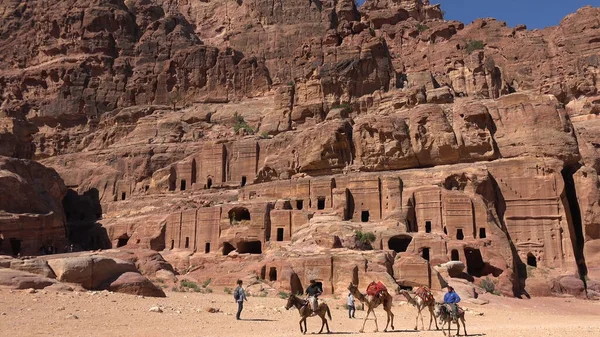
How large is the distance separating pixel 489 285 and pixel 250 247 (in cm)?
2118

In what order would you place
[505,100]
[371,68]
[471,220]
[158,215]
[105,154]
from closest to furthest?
1. [471,220]
2. [505,100]
3. [158,215]
4. [371,68]
5. [105,154]

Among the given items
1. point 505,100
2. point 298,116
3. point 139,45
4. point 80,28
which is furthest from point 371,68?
point 80,28

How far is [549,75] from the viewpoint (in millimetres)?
79938

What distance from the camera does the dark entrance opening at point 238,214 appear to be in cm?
5355

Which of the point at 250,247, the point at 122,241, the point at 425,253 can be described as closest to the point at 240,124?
the point at 122,241

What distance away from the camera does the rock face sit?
4544 centimetres

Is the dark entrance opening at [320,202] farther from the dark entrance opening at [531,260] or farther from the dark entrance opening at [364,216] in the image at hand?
the dark entrance opening at [531,260]

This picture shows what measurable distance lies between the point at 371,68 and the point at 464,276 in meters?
37.7

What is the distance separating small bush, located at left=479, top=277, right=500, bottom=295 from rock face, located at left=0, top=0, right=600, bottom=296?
1.67ft

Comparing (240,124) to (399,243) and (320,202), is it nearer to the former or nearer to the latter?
(320,202)

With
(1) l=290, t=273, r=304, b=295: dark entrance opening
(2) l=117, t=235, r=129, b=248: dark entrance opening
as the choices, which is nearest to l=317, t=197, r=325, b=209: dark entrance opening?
(1) l=290, t=273, r=304, b=295: dark entrance opening

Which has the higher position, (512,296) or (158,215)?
(158,215)

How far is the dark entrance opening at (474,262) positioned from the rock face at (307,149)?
134mm

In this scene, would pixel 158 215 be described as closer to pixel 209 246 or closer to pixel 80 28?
pixel 209 246
